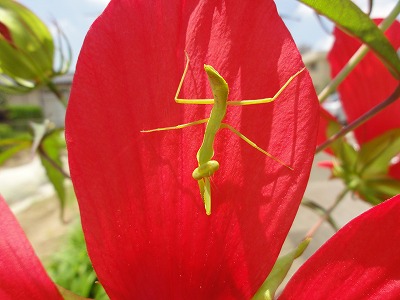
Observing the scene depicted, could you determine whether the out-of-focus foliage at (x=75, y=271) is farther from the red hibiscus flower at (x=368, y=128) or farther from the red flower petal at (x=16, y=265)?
the red flower petal at (x=16, y=265)

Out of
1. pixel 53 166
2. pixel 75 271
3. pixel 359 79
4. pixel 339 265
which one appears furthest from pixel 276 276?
pixel 75 271

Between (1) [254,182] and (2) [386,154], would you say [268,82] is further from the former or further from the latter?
(2) [386,154]

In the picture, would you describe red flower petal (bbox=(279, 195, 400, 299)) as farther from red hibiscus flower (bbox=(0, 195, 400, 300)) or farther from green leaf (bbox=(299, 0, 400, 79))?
green leaf (bbox=(299, 0, 400, 79))

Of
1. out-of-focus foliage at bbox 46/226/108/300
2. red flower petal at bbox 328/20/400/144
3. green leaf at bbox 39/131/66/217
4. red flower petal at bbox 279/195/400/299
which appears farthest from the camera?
out-of-focus foliage at bbox 46/226/108/300

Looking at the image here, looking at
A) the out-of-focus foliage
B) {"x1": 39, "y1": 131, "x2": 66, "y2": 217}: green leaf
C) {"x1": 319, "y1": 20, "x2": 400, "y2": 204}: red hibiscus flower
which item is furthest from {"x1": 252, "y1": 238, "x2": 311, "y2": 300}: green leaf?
the out-of-focus foliage

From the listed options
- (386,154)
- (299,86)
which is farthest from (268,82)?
(386,154)

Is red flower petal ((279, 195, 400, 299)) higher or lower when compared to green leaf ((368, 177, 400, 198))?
higher

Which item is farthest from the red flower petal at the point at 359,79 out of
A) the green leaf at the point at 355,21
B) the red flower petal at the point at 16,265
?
the red flower petal at the point at 16,265
